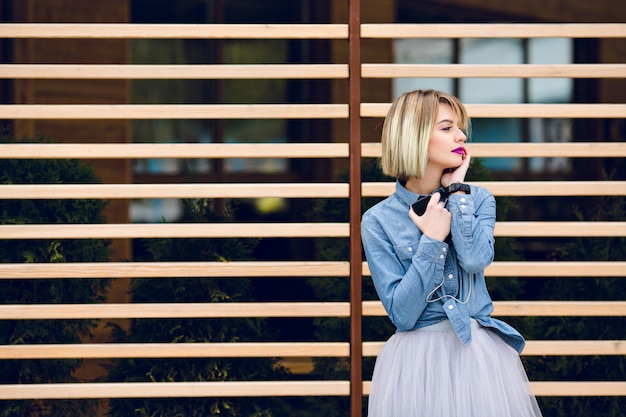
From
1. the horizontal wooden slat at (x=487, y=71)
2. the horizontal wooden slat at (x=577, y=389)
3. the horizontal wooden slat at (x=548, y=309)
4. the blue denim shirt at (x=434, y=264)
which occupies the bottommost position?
the horizontal wooden slat at (x=577, y=389)

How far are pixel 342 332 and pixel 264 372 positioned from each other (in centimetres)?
54

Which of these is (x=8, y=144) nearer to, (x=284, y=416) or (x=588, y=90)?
(x=284, y=416)

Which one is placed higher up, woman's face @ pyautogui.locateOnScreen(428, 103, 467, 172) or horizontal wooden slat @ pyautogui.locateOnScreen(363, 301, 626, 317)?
woman's face @ pyautogui.locateOnScreen(428, 103, 467, 172)

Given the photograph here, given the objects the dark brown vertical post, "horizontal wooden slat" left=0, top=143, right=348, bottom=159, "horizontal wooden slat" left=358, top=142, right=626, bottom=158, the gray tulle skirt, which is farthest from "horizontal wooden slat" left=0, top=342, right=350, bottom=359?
the gray tulle skirt

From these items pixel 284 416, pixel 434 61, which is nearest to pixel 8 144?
pixel 284 416

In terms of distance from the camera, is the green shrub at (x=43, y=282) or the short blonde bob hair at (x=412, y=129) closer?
the short blonde bob hair at (x=412, y=129)

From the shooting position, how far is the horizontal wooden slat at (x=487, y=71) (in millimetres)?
4691

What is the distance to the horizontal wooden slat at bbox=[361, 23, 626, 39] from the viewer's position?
15.4ft

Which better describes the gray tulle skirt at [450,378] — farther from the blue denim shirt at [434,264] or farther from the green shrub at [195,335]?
the green shrub at [195,335]

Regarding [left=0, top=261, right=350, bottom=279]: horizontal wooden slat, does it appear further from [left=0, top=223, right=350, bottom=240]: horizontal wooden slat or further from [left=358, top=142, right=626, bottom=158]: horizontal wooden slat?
[left=358, top=142, right=626, bottom=158]: horizontal wooden slat

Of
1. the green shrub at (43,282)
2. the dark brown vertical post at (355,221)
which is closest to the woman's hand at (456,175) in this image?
the dark brown vertical post at (355,221)

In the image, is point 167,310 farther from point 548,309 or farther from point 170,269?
point 548,309

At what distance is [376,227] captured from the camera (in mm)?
2896

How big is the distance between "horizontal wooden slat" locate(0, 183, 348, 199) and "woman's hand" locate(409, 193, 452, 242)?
187 cm
